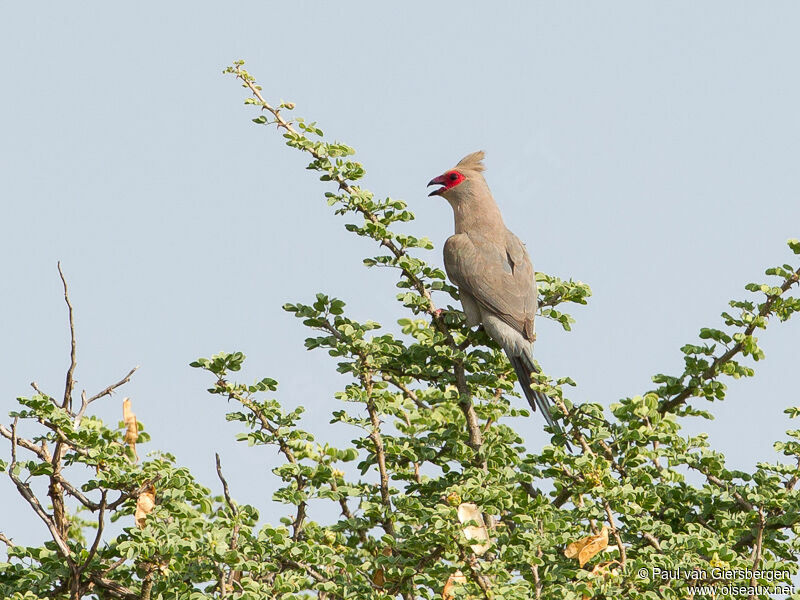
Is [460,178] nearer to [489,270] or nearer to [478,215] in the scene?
[478,215]

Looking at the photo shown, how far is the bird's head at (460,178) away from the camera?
891cm

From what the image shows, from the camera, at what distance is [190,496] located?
5.54m

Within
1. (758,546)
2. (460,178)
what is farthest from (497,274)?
(758,546)

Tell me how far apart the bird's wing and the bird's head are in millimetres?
587

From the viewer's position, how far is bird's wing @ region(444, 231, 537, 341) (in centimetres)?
733

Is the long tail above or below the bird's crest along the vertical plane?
below

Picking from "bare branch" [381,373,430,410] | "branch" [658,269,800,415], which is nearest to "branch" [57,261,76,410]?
"bare branch" [381,373,430,410]

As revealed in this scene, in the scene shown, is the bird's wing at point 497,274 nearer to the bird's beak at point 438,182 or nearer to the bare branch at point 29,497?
the bird's beak at point 438,182

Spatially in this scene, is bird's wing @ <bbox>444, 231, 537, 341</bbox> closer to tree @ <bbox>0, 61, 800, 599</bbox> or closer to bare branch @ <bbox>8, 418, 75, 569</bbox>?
tree @ <bbox>0, 61, 800, 599</bbox>

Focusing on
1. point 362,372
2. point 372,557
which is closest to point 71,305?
point 362,372

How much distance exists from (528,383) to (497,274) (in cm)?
108

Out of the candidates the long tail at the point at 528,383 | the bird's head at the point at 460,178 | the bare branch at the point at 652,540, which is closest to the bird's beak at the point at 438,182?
the bird's head at the point at 460,178

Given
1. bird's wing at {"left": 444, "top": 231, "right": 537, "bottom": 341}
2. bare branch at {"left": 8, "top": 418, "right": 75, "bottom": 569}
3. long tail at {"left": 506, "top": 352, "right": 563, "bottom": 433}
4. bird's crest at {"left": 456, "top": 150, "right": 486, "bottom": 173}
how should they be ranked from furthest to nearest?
1. bird's crest at {"left": 456, "top": 150, "right": 486, "bottom": 173}
2. bird's wing at {"left": 444, "top": 231, "right": 537, "bottom": 341}
3. long tail at {"left": 506, "top": 352, "right": 563, "bottom": 433}
4. bare branch at {"left": 8, "top": 418, "right": 75, "bottom": 569}

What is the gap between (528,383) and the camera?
6.96 meters
